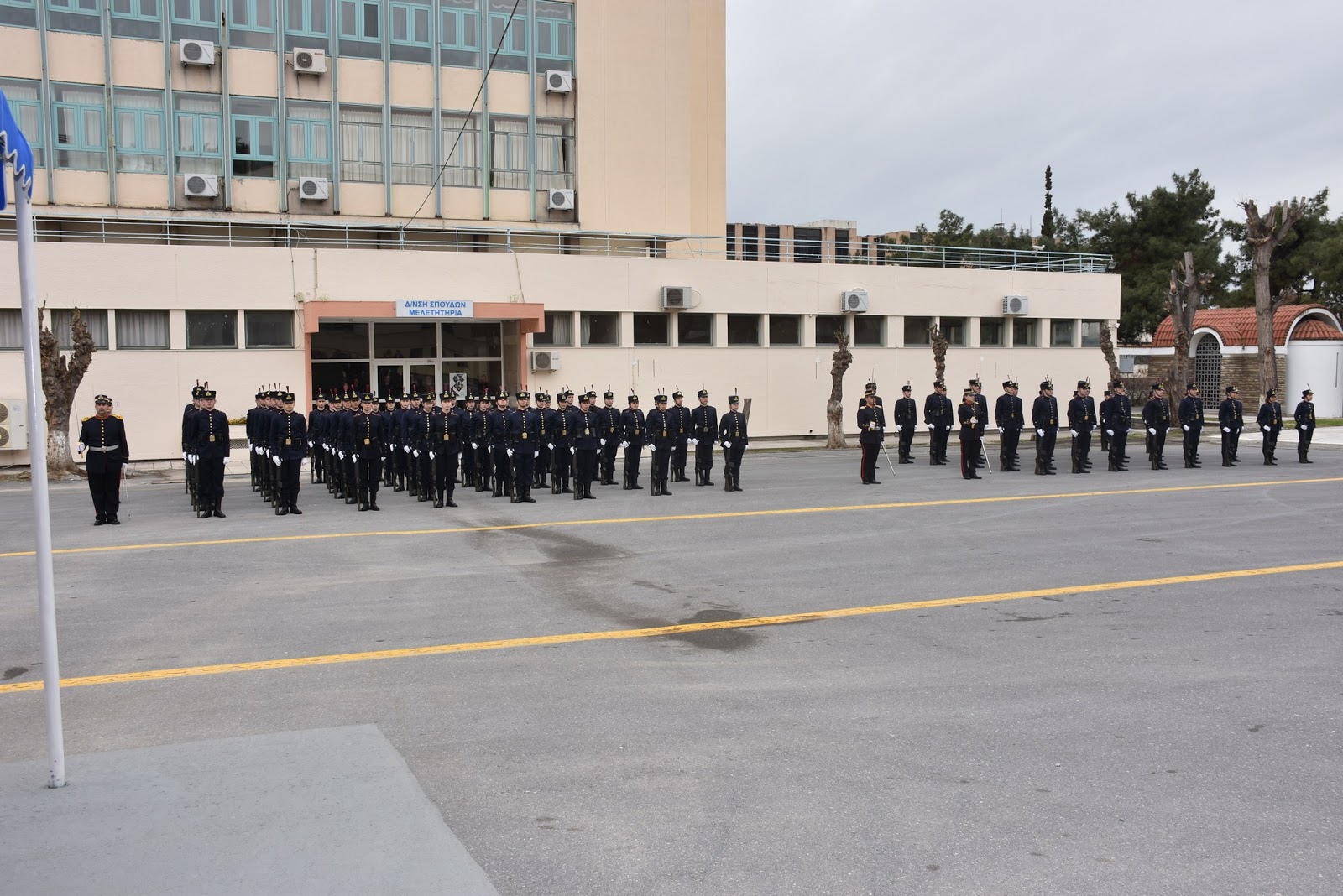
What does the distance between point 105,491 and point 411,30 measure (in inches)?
766

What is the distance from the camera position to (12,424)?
24.8 meters

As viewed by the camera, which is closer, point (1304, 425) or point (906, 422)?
point (1304, 425)

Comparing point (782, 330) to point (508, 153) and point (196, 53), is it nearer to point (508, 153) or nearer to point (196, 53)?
point (508, 153)

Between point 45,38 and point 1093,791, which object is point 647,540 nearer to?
point 1093,791

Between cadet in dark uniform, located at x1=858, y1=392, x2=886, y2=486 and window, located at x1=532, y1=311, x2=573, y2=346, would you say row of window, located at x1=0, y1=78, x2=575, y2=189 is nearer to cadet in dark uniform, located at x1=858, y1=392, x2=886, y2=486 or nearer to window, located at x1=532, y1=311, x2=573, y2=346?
window, located at x1=532, y1=311, x2=573, y2=346

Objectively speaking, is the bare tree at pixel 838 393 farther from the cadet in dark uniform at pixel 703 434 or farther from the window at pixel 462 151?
the window at pixel 462 151

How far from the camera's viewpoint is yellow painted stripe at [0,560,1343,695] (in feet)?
24.5

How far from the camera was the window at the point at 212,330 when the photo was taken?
26.3m

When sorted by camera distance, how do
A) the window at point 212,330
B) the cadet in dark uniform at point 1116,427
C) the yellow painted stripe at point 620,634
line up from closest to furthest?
the yellow painted stripe at point 620,634 → the cadet in dark uniform at point 1116,427 → the window at point 212,330

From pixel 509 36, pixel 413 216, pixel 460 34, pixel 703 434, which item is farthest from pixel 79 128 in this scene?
pixel 703 434

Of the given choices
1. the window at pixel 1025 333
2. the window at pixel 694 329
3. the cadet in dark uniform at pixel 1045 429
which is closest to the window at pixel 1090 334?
the window at pixel 1025 333

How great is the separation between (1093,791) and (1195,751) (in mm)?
945

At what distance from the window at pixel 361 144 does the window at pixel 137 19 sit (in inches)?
196

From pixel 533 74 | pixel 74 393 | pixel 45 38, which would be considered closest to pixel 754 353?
pixel 533 74
